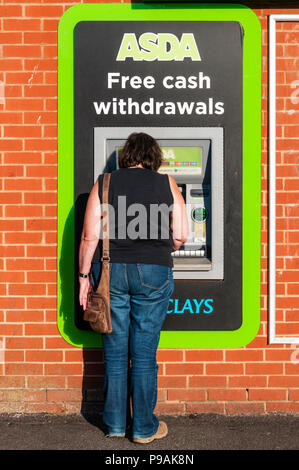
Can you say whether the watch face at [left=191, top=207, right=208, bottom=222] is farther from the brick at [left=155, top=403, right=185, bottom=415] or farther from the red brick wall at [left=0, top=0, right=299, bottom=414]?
the brick at [left=155, top=403, right=185, bottom=415]

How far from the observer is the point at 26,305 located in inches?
144

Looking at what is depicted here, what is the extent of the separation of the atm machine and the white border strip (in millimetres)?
370

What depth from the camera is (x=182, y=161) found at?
3.48 m

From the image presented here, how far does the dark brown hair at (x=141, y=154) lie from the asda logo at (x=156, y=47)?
0.82 metres

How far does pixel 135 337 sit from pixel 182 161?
1273 millimetres

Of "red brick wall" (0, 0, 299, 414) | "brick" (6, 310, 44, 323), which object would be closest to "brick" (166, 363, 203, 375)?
"red brick wall" (0, 0, 299, 414)

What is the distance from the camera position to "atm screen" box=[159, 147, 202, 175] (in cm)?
346

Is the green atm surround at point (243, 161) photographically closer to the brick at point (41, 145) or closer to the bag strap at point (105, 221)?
the brick at point (41, 145)

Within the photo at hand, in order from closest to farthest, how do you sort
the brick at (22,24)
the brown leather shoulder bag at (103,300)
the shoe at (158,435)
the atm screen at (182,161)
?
1. the brown leather shoulder bag at (103,300)
2. the shoe at (158,435)
3. the atm screen at (182,161)
4. the brick at (22,24)

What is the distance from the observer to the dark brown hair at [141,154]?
3.03m

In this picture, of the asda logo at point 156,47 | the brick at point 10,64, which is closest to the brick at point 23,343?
the brick at point 10,64

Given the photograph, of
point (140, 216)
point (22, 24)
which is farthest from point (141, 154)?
point (22, 24)

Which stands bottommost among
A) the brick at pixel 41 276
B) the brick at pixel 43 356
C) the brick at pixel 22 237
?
the brick at pixel 43 356

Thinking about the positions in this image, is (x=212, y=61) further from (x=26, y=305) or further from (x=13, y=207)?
(x=26, y=305)
